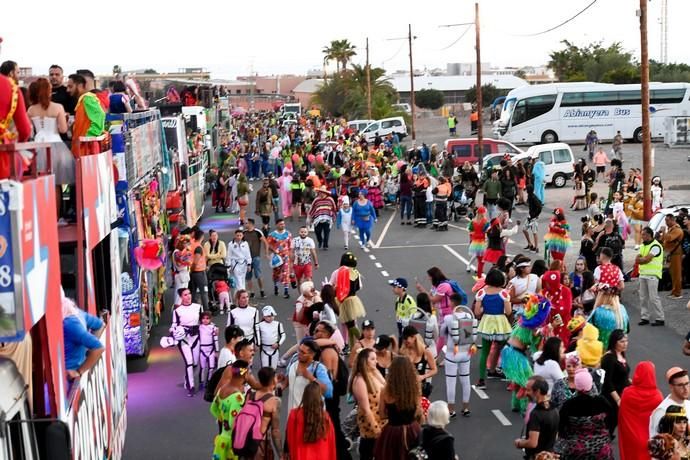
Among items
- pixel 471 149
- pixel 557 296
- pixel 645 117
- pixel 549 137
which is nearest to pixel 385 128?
pixel 549 137

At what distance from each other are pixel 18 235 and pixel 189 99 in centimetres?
3564

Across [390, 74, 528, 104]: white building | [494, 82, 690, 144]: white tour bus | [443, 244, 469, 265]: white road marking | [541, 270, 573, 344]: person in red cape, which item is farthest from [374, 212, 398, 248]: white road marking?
[390, 74, 528, 104]: white building

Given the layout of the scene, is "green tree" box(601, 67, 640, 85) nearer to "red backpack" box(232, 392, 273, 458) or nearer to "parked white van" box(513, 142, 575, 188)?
"parked white van" box(513, 142, 575, 188)

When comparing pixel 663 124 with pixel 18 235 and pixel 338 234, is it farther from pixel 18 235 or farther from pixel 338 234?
pixel 18 235

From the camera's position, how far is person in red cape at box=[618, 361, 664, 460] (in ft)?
29.8

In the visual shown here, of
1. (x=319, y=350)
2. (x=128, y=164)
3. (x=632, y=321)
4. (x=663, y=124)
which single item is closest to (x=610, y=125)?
(x=663, y=124)

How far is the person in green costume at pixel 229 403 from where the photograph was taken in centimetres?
951

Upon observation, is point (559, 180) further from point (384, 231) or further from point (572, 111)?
point (572, 111)

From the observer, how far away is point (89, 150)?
28.2 feet

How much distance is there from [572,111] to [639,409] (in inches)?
1903

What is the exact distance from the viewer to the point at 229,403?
9516 mm

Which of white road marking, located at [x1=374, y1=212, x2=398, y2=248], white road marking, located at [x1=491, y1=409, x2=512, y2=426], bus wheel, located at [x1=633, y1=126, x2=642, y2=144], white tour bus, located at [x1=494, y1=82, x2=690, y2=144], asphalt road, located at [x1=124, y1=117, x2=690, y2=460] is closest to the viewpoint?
asphalt road, located at [x1=124, y1=117, x2=690, y2=460]

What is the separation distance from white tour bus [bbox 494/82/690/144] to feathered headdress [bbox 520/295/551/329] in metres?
43.7

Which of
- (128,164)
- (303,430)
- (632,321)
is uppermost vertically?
(128,164)
